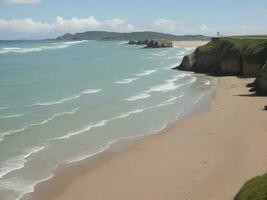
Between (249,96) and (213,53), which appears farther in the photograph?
(213,53)

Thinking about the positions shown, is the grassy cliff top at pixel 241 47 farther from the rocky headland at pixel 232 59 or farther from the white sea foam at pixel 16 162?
the white sea foam at pixel 16 162

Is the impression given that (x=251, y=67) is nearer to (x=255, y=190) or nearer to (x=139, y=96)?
(x=139, y=96)

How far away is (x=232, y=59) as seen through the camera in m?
54.0

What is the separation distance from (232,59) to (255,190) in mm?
42592

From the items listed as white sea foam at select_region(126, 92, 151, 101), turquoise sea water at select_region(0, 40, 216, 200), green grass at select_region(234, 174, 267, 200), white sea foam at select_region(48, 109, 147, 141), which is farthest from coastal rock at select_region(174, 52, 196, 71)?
green grass at select_region(234, 174, 267, 200)

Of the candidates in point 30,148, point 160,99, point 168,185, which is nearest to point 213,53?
point 160,99

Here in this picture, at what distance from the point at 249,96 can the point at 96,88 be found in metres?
15.4

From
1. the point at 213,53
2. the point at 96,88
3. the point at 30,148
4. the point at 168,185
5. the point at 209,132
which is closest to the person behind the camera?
the point at 168,185

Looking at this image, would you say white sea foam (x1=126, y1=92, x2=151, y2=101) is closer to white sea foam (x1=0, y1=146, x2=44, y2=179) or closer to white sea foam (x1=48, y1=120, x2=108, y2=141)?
white sea foam (x1=48, y1=120, x2=108, y2=141)

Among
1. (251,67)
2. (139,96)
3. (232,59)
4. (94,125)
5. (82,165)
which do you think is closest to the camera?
(82,165)

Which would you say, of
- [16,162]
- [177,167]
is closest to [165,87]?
→ [16,162]

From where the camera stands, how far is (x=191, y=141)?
24.2 meters

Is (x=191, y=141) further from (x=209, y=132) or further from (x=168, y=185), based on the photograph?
(x=168, y=185)

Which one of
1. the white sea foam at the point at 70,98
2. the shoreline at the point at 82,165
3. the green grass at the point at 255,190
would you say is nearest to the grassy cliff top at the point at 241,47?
the white sea foam at the point at 70,98
